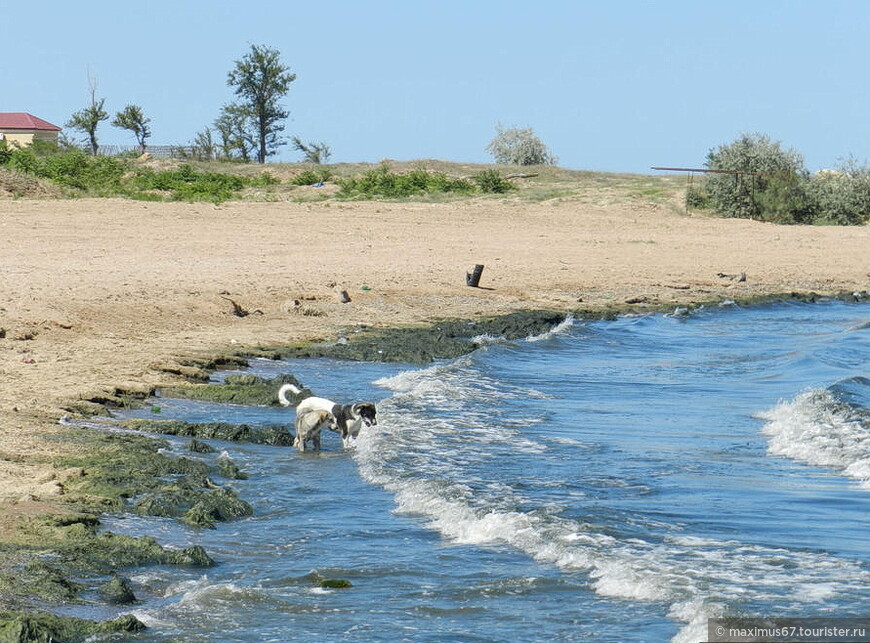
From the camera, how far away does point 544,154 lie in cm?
6000

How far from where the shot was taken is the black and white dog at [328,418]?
10273 millimetres

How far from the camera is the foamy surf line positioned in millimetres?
6754

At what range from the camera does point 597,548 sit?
761cm

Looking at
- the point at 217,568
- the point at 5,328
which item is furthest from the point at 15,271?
the point at 217,568

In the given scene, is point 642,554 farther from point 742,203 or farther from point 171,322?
point 742,203

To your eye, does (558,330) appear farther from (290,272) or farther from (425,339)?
(290,272)

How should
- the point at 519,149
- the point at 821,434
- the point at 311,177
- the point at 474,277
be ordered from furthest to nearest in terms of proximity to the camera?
the point at 519,149, the point at 311,177, the point at 474,277, the point at 821,434

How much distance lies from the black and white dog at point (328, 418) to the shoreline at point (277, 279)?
5.71 ft

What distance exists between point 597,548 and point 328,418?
3399 mm

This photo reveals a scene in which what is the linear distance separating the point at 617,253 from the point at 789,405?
13.8 meters

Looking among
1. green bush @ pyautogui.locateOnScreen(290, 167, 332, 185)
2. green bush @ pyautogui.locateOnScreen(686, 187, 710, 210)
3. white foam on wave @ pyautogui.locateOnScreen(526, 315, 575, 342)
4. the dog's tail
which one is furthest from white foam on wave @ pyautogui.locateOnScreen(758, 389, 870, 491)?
green bush @ pyautogui.locateOnScreen(290, 167, 332, 185)

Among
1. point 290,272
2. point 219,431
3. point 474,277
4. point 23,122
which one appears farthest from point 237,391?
point 23,122

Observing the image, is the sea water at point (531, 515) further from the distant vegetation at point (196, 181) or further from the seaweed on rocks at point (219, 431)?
the distant vegetation at point (196, 181)

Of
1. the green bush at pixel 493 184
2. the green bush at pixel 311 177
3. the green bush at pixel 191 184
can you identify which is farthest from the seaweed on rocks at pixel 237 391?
the green bush at pixel 311 177
